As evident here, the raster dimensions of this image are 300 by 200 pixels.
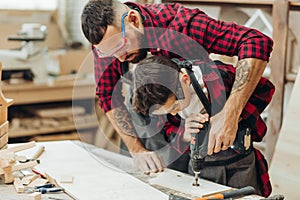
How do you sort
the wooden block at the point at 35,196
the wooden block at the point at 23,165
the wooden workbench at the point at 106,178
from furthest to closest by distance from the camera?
the wooden block at the point at 23,165 → the wooden workbench at the point at 106,178 → the wooden block at the point at 35,196

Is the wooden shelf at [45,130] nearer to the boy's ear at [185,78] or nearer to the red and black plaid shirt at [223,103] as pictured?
the red and black plaid shirt at [223,103]

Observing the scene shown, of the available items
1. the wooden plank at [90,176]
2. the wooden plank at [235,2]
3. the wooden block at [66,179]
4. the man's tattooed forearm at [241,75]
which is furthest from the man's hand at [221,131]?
the wooden plank at [235,2]

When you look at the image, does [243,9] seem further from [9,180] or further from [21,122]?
[21,122]

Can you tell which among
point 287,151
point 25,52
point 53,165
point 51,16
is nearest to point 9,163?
point 53,165

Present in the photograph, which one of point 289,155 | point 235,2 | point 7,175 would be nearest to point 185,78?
point 7,175

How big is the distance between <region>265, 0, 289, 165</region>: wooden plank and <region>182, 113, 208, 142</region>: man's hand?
41.5 inches

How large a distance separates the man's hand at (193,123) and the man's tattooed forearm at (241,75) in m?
0.18

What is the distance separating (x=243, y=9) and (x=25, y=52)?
1.73 m

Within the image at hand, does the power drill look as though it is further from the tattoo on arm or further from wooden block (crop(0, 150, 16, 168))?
wooden block (crop(0, 150, 16, 168))

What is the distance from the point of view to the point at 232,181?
2.10 metres

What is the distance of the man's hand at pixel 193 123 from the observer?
71.2 inches

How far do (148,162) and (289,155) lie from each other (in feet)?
2.69

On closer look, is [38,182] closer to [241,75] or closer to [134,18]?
[134,18]

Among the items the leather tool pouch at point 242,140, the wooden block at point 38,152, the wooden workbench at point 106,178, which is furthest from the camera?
the wooden block at point 38,152
